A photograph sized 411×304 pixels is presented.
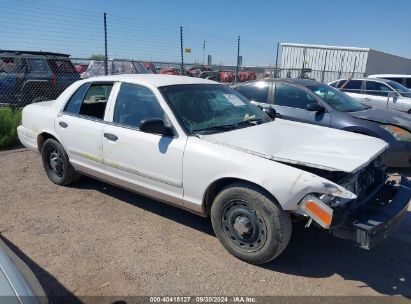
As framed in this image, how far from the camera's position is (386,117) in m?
6.25

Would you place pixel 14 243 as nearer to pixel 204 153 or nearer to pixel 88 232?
pixel 88 232

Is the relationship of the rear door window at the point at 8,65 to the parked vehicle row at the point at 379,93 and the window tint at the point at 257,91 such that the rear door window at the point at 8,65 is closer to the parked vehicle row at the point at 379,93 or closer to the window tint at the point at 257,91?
the window tint at the point at 257,91

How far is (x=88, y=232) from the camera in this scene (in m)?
4.00

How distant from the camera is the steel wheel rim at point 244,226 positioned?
10.7ft

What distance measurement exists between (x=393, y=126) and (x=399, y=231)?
8.00ft

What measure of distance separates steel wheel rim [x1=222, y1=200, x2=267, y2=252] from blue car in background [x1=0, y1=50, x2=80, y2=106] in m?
7.22

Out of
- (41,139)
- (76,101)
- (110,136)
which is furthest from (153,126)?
(41,139)

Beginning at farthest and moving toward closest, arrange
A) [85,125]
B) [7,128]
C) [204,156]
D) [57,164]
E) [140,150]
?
1. [7,128]
2. [57,164]
3. [85,125]
4. [140,150]
5. [204,156]

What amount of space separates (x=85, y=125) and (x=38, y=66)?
5.77 metres

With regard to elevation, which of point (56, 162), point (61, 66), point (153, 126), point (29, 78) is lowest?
point (56, 162)

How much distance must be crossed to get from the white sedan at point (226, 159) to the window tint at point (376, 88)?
335 inches

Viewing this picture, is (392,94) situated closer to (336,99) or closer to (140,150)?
(336,99)

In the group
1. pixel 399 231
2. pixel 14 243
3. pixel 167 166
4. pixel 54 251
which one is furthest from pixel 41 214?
pixel 399 231

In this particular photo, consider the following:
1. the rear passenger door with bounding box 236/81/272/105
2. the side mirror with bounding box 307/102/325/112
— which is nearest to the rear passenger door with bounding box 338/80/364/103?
the rear passenger door with bounding box 236/81/272/105
